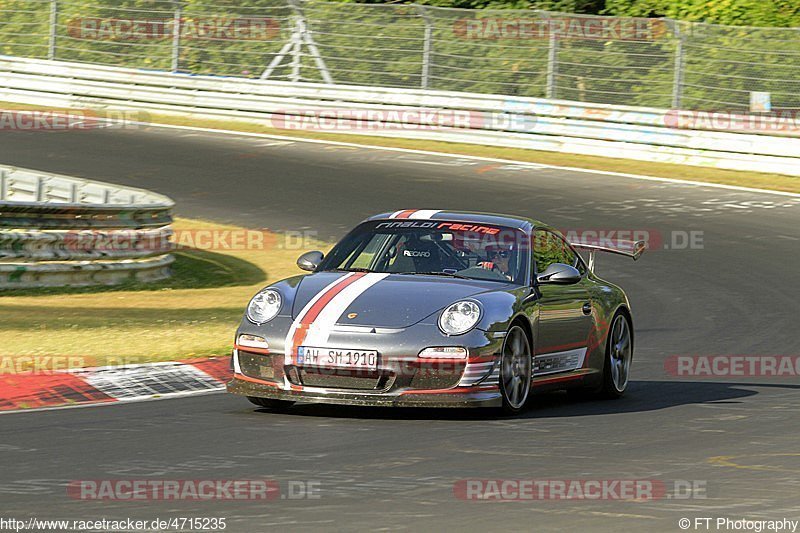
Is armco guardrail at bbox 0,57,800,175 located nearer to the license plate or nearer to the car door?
the car door

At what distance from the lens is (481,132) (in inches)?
979

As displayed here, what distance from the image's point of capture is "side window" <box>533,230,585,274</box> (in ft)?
32.0

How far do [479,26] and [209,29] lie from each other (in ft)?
18.4

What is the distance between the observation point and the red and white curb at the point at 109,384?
9.29 meters

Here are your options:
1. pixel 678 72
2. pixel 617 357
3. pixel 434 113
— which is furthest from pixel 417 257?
pixel 434 113

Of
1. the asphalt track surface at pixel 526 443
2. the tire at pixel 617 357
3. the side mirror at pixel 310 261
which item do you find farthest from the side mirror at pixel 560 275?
the side mirror at pixel 310 261

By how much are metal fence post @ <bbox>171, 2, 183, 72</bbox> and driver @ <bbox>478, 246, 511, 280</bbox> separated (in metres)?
19.4

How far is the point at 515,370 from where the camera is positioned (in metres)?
8.94

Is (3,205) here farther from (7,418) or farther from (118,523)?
(118,523)

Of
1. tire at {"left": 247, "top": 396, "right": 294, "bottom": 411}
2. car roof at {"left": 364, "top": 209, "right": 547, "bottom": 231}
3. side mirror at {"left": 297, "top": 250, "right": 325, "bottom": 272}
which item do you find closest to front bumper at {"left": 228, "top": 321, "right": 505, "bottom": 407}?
tire at {"left": 247, "top": 396, "right": 294, "bottom": 411}

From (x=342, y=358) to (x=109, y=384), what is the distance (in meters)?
2.04

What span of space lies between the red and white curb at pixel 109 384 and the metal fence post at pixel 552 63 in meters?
15.2

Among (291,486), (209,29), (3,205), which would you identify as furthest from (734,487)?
(209,29)

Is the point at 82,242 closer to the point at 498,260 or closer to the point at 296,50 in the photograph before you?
the point at 498,260
